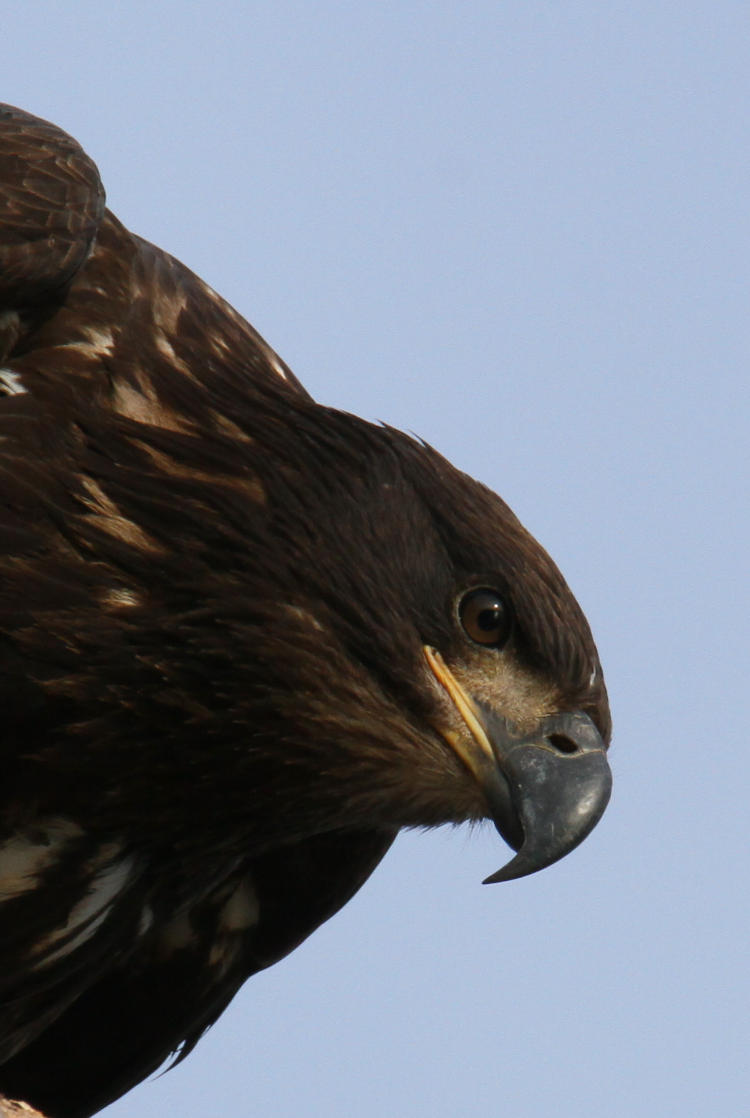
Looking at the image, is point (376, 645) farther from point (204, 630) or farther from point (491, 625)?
point (204, 630)

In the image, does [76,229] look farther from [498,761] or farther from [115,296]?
[498,761]

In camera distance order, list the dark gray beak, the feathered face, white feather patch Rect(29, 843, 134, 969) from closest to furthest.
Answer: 1. the dark gray beak
2. the feathered face
3. white feather patch Rect(29, 843, 134, 969)

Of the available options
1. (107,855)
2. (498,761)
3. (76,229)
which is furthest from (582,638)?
(76,229)

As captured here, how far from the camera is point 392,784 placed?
4637mm

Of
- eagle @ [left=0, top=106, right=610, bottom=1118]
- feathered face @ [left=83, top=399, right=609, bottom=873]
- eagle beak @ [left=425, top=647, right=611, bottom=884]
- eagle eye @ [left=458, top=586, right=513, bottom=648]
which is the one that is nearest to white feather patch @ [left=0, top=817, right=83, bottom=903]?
eagle @ [left=0, top=106, right=610, bottom=1118]

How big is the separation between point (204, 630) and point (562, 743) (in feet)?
2.70

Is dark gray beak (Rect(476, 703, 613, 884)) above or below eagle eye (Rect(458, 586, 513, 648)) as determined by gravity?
below

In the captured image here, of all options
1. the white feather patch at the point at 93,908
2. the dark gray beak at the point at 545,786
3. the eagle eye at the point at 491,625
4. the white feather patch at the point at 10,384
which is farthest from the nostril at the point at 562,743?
the white feather patch at the point at 10,384

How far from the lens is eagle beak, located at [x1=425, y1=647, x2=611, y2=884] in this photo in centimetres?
440

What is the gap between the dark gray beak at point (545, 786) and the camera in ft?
14.4

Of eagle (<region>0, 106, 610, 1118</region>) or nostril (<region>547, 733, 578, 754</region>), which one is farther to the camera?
nostril (<region>547, 733, 578, 754</region>)

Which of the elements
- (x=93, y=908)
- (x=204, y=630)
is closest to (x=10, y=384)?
(x=204, y=630)

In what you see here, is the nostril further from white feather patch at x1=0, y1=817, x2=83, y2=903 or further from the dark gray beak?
white feather patch at x1=0, y1=817, x2=83, y2=903

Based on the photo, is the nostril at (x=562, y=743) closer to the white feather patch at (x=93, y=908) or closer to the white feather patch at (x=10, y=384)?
the white feather patch at (x=93, y=908)
